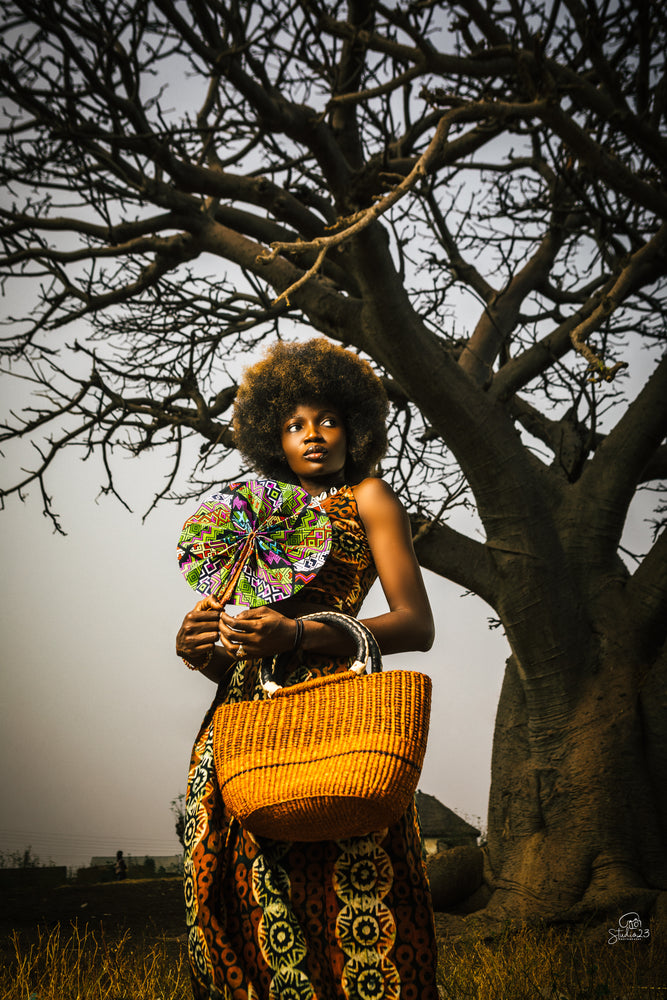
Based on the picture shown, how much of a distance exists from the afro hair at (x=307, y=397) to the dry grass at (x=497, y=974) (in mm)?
1618

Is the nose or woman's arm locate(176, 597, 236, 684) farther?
the nose

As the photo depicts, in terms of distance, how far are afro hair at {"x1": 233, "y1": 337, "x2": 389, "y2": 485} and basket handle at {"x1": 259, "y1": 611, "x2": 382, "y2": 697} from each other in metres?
0.62

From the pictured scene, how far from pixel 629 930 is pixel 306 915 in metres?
2.62

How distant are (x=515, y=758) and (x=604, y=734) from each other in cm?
80

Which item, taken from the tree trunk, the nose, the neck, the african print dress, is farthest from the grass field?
the nose

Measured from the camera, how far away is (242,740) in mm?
1285

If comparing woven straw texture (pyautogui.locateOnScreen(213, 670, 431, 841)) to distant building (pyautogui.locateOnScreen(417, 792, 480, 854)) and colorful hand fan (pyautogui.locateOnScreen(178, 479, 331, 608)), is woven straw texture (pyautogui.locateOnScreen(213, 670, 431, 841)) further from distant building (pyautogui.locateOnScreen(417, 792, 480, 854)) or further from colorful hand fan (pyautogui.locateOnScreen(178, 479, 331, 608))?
distant building (pyautogui.locateOnScreen(417, 792, 480, 854))

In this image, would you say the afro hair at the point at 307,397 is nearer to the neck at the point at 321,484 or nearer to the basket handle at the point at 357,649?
the neck at the point at 321,484

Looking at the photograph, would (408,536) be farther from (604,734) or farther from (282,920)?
(604,734)

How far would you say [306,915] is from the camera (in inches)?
53.5

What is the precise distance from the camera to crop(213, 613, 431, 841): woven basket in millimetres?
1176

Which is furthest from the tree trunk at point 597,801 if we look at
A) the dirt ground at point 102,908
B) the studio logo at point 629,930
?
the dirt ground at point 102,908

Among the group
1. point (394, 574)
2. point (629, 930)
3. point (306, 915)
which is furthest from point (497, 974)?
point (394, 574)

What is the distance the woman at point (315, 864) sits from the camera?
1316mm
